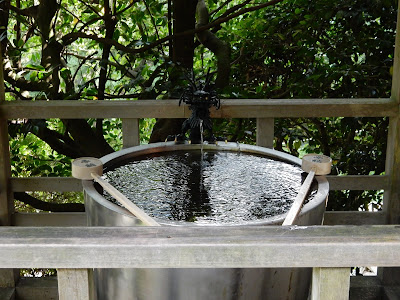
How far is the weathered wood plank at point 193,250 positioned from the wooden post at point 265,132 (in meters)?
2.16

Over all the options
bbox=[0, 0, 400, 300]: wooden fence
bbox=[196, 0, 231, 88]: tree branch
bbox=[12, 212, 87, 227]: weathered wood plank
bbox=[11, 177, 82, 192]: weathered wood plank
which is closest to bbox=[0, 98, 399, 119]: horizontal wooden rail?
bbox=[11, 177, 82, 192]: weathered wood plank

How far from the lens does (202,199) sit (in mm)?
2371

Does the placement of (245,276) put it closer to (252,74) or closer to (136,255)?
(136,255)

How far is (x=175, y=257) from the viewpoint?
1.19 metres

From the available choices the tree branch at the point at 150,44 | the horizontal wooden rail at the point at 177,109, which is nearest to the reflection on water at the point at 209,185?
the horizontal wooden rail at the point at 177,109

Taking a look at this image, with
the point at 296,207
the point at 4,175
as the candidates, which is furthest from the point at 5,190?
the point at 296,207

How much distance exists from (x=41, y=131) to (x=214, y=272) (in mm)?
2827

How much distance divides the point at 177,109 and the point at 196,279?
5.33 feet

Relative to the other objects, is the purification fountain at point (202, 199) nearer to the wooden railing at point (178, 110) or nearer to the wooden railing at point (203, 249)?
the wooden railing at point (178, 110)

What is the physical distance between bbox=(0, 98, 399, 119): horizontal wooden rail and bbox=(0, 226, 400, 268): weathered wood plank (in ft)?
6.83

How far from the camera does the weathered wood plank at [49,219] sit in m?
3.42

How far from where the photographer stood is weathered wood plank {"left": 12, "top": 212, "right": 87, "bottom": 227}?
342 centimetres

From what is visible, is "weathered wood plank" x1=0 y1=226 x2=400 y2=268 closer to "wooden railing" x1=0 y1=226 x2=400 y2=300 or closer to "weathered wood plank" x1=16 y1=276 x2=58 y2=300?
"wooden railing" x1=0 y1=226 x2=400 y2=300

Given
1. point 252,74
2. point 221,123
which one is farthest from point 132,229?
A: point 252,74
